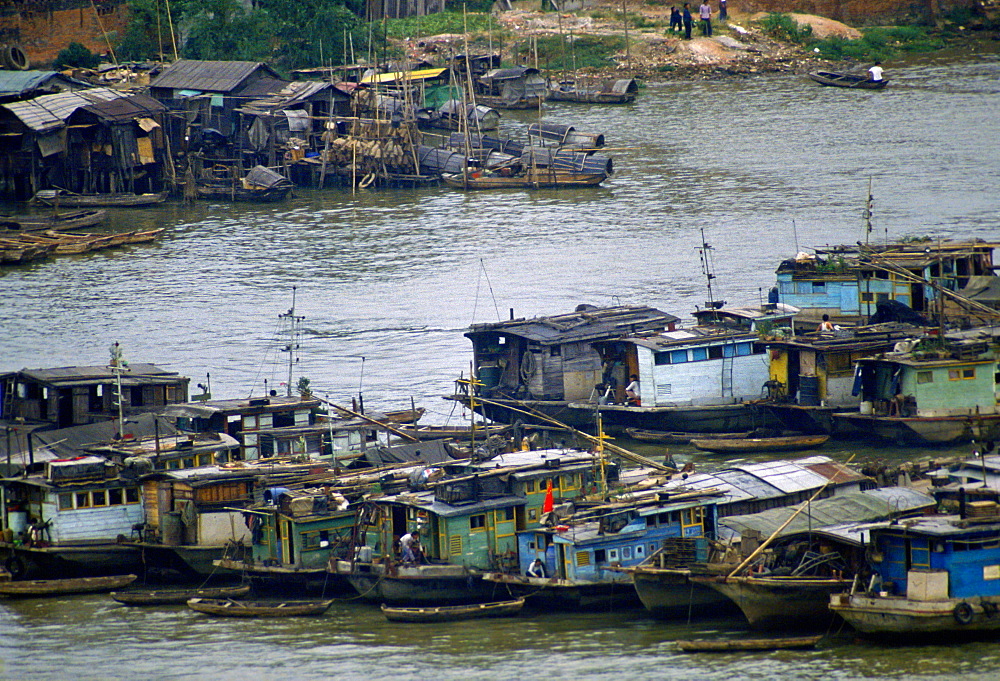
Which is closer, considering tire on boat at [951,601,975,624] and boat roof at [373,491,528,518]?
tire on boat at [951,601,975,624]

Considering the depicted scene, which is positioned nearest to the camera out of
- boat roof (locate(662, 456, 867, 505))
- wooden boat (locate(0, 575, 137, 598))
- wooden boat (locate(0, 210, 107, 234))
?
boat roof (locate(662, 456, 867, 505))

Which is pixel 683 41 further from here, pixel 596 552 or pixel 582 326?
pixel 596 552

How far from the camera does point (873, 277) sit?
40.2 meters

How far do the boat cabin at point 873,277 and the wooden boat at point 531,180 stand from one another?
80.2 feet

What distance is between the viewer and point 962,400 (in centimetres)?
3425

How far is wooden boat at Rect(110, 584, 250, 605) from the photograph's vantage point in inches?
1067

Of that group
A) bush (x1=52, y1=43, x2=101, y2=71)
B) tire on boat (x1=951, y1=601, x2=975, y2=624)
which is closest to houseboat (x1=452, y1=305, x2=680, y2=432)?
tire on boat (x1=951, y1=601, x2=975, y2=624)

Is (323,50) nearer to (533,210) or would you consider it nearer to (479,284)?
(533,210)

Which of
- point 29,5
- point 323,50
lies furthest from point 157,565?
point 29,5

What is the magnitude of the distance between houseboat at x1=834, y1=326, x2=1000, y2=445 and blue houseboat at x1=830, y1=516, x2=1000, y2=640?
450 inches

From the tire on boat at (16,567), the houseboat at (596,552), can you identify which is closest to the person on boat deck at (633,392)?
the houseboat at (596,552)

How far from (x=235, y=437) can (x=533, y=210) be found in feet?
104

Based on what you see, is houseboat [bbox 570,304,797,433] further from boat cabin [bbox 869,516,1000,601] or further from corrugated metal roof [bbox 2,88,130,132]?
corrugated metal roof [bbox 2,88,130,132]

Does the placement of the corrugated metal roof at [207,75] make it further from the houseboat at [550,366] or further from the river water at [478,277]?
the houseboat at [550,366]
